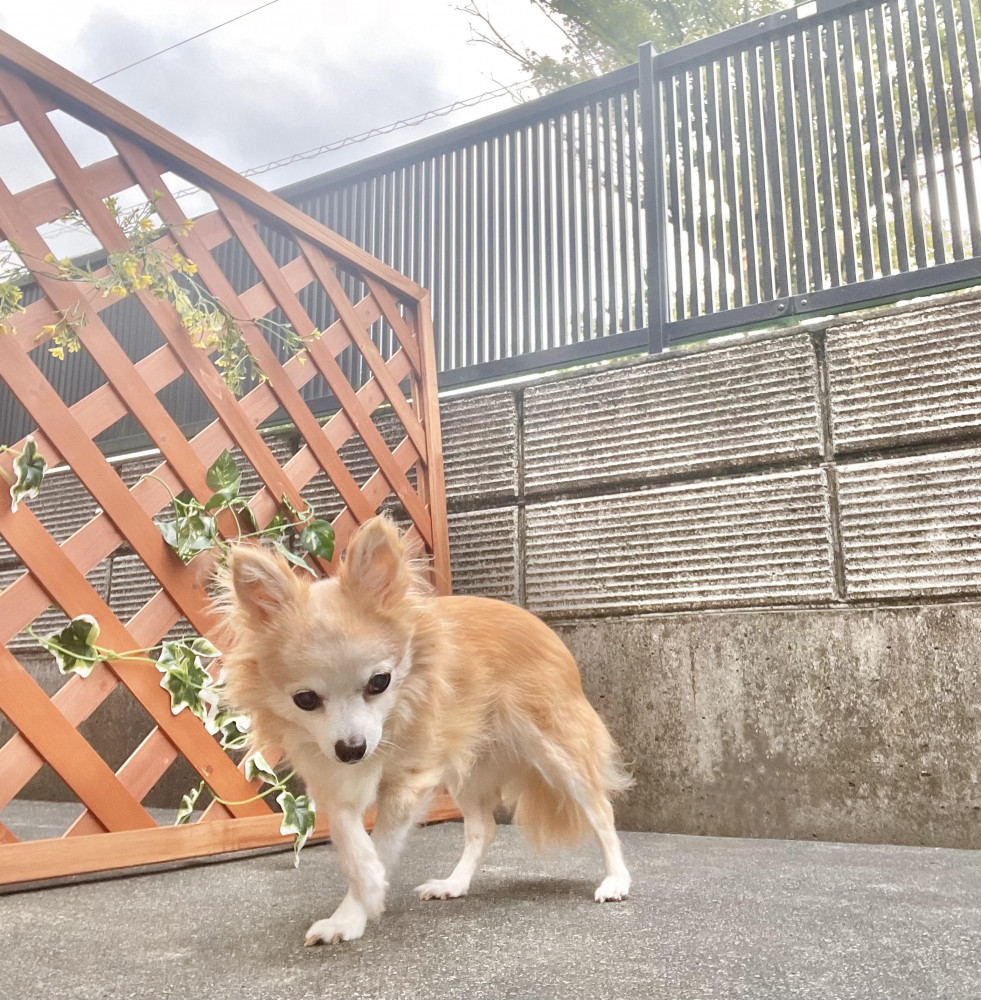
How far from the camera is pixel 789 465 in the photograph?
2.27 meters

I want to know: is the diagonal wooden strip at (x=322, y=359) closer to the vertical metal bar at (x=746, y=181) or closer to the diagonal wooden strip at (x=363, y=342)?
the diagonal wooden strip at (x=363, y=342)

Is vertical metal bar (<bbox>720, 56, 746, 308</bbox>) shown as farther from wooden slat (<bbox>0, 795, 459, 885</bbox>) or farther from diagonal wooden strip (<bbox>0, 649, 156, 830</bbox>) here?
diagonal wooden strip (<bbox>0, 649, 156, 830</bbox>)

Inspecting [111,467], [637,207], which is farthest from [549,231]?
[111,467]

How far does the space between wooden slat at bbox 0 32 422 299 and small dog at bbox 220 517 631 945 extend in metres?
1.10

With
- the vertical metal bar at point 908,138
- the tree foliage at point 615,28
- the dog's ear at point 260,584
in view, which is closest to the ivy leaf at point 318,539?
the dog's ear at point 260,584

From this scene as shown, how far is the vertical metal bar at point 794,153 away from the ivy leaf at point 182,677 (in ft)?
6.21

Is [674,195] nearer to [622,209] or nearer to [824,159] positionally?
[622,209]

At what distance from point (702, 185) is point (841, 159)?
1.31 ft

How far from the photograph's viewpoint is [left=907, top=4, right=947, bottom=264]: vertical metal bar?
2.29 m

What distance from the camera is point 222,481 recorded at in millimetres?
1981

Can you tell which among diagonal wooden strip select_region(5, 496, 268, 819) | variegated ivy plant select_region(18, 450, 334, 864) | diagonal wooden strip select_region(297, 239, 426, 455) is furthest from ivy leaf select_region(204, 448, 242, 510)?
diagonal wooden strip select_region(297, 239, 426, 455)

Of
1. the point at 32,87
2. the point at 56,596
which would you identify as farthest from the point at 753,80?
the point at 56,596

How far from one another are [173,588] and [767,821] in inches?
61.2

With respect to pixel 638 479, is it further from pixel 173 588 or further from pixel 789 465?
pixel 173 588
